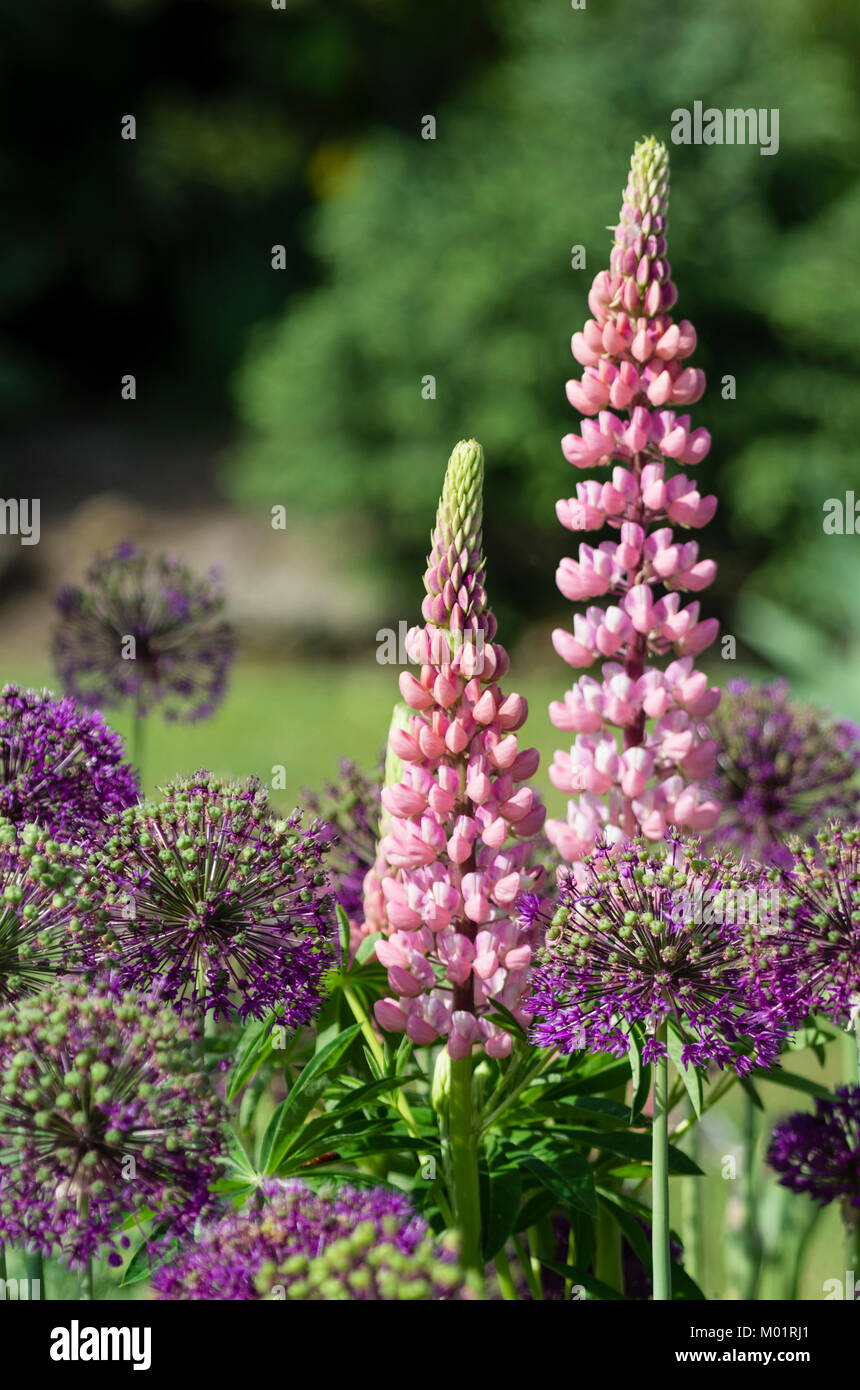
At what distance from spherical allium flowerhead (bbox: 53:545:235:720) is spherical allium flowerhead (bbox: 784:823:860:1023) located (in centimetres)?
161

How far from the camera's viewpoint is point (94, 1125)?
1.31 metres

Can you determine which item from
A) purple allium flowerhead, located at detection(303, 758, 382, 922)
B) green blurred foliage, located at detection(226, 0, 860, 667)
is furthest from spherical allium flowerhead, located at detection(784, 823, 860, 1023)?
green blurred foliage, located at detection(226, 0, 860, 667)

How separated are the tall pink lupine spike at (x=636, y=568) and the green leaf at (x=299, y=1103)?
1.20ft

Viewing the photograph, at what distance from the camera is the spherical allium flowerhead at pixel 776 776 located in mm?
2406

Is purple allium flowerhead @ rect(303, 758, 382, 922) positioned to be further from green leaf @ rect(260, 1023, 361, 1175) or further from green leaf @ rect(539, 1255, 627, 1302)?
green leaf @ rect(539, 1255, 627, 1302)

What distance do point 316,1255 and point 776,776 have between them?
4.48 ft

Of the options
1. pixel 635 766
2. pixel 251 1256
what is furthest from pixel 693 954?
pixel 251 1256

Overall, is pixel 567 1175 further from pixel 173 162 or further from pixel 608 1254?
pixel 173 162

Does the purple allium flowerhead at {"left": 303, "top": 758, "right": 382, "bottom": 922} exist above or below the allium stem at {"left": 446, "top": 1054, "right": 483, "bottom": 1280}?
above

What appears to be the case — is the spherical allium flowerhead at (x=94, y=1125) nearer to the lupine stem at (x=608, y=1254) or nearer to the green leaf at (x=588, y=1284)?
the green leaf at (x=588, y=1284)

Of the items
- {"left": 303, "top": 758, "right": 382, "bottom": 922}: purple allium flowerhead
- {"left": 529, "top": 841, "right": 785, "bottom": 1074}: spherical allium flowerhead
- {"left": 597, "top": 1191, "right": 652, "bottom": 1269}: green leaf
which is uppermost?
{"left": 303, "top": 758, "right": 382, "bottom": 922}: purple allium flowerhead

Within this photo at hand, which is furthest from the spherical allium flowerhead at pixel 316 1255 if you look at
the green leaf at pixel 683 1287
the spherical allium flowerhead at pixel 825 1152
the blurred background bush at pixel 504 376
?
the blurred background bush at pixel 504 376

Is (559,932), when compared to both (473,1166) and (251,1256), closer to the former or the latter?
(473,1166)

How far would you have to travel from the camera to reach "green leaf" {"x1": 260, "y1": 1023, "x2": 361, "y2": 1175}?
1584 mm
